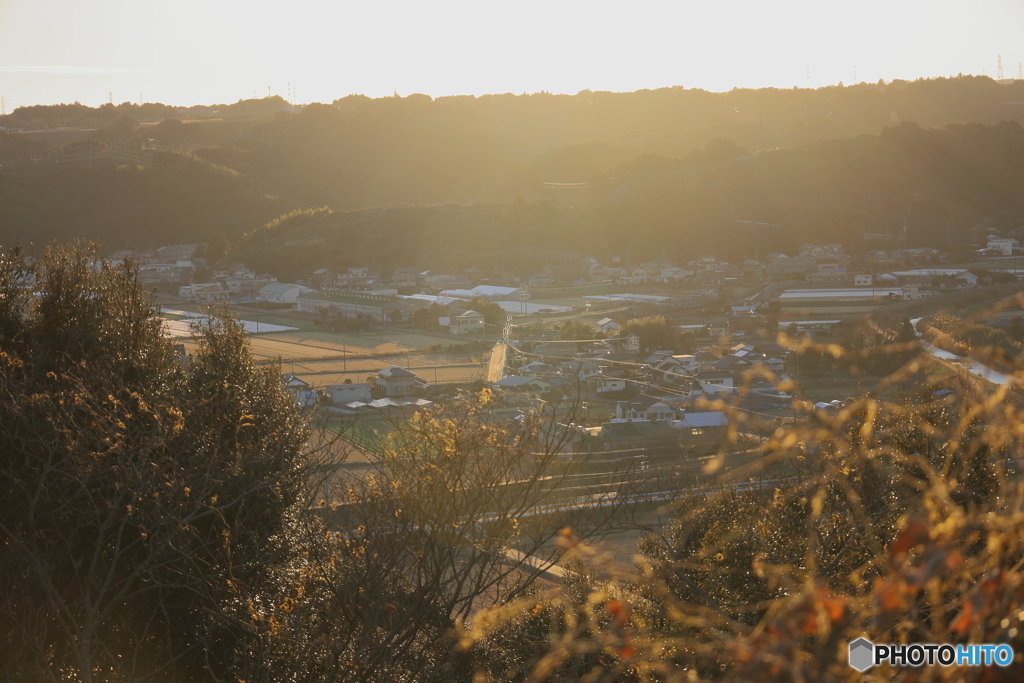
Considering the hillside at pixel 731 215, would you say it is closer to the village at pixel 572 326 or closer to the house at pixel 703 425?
the village at pixel 572 326

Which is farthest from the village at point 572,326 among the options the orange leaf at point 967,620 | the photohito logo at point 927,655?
the orange leaf at point 967,620

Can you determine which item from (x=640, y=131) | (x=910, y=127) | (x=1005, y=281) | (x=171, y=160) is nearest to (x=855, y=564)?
(x=1005, y=281)

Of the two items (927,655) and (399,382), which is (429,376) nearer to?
(399,382)

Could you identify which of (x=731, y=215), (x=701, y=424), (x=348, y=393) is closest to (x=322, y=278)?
(x=348, y=393)

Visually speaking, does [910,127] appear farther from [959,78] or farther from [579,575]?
[579,575]

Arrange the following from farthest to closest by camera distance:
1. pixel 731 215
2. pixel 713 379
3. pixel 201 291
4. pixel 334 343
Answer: pixel 731 215
pixel 201 291
pixel 334 343
pixel 713 379

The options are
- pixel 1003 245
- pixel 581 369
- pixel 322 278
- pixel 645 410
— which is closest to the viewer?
pixel 645 410
